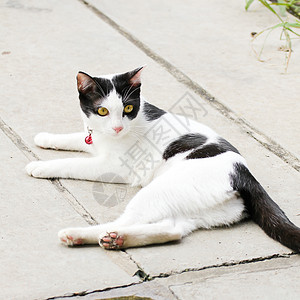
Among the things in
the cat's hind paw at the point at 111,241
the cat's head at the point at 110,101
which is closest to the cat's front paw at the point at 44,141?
the cat's head at the point at 110,101

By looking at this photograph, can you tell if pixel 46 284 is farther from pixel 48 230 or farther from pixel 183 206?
pixel 183 206

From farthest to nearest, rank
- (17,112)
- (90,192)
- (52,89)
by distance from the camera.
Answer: (52,89) < (17,112) < (90,192)

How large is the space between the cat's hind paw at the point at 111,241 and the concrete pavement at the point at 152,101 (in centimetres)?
3

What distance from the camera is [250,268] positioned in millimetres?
3070

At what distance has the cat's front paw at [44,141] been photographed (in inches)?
157

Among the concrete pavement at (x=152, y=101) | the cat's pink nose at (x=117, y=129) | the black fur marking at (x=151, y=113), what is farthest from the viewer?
the black fur marking at (x=151, y=113)

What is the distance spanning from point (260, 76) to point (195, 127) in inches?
60.9

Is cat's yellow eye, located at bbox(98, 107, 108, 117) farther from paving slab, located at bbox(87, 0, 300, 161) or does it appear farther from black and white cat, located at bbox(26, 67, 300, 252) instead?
paving slab, located at bbox(87, 0, 300, 161)

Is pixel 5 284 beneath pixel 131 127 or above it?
beneath

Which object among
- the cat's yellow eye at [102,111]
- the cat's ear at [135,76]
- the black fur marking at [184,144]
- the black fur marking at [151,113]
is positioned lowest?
the black fur marking at [184,144]

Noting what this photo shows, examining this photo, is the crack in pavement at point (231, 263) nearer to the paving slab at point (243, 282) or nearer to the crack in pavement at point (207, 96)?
the paving slab at point (243, 282)

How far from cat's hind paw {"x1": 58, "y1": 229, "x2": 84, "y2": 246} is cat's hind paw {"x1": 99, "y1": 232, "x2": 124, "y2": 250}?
0.11 meters

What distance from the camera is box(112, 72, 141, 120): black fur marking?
141 inches

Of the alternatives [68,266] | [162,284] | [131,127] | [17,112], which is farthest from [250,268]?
[17,112]
